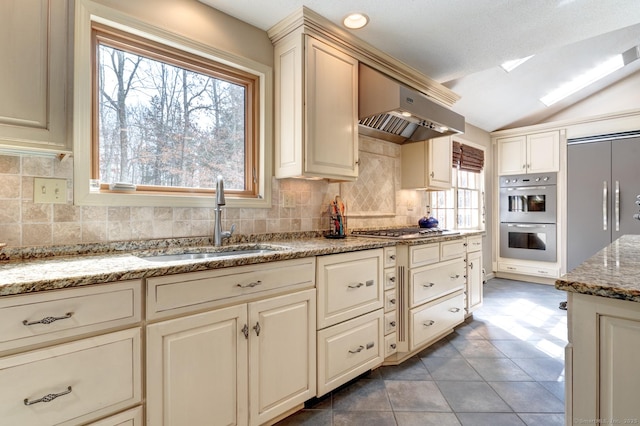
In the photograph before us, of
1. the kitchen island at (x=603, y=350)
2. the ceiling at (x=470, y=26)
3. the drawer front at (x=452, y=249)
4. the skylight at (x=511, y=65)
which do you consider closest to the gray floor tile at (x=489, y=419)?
the kitchen island at (x=603, y=350)

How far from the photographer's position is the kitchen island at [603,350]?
0.79 m

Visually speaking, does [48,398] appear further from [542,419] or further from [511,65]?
[511,65]

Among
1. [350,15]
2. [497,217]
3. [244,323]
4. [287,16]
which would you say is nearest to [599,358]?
[244,323]

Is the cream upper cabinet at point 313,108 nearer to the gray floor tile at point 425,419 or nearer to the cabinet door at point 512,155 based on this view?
the gray floor tile at point 425,419

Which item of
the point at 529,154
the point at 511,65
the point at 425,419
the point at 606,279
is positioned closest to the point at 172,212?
the point at 425,419

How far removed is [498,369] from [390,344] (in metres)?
0.77

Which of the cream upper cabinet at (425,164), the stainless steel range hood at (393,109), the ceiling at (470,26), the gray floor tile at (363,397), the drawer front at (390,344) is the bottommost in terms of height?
the gray floor tile at (363,397)

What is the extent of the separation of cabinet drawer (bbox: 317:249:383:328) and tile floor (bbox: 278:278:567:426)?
47 centimetres

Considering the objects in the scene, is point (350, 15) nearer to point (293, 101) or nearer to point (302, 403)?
point (293, 101)

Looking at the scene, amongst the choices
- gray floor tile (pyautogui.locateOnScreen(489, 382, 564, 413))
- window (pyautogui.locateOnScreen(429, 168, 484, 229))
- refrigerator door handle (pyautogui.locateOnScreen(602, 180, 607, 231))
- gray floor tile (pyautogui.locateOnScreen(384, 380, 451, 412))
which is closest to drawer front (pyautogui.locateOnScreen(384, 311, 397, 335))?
gray floor tile (pyautogui.locateOnScreen(384, 380, 451, 412))

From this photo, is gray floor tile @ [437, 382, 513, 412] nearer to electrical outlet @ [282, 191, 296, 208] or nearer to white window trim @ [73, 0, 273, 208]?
electrical outlet @ [282, 191, 296, 208]

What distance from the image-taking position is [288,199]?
2.33 meters

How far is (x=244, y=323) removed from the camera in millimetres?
1405

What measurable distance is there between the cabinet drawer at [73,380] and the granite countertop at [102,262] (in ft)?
0.66
